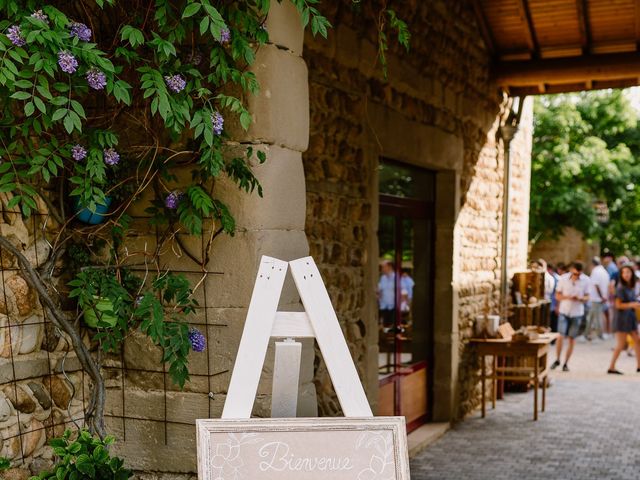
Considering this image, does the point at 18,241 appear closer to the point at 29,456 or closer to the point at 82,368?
the point at 82,368

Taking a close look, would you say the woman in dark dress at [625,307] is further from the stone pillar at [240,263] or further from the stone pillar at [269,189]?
the stone pillar at [269,189]

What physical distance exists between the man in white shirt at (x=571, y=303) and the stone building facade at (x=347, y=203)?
1.49 m

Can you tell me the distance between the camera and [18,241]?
306 centimetres

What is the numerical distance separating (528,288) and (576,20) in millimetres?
2863

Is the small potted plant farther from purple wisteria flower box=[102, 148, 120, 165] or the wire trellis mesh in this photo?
purple wisteria flower box=[102, 148, 120, 165]

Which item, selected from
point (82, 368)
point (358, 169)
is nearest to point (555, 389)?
point (358, 169)

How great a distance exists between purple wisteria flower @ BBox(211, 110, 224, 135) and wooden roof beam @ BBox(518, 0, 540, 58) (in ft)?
17.8

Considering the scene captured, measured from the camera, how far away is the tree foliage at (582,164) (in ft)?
53.7

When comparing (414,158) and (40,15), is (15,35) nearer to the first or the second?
(40,15)

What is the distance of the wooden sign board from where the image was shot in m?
2.52

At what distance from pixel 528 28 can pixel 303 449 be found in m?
6.17

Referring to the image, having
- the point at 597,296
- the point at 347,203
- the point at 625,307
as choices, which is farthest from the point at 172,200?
the point at 597,296

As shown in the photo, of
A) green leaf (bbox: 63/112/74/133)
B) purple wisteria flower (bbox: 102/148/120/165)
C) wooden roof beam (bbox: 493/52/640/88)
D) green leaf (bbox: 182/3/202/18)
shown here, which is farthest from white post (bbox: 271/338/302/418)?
wooden roof beam (bbox: 493/52/640/88)

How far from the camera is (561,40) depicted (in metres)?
8.03
